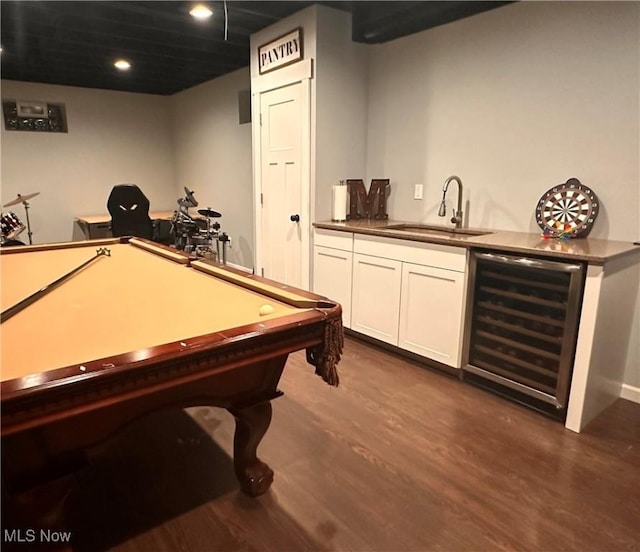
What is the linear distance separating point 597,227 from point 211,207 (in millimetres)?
4870

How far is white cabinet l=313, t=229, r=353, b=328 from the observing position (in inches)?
132

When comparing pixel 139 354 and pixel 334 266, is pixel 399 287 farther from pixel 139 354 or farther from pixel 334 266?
pixel 139 354

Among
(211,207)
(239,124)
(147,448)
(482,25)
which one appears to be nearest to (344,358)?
(147,448)

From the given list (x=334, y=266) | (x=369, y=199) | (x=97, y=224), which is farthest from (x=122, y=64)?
(x=334, y=266)

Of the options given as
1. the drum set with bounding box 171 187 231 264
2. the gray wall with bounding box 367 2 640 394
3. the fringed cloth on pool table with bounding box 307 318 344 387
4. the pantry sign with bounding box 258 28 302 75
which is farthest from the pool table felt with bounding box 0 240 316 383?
the drum set with bounding box 171 187 231 264

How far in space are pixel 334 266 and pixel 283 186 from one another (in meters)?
0.93

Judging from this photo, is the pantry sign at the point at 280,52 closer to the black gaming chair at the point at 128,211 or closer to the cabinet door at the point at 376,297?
the cabinet door at the point at 376,297

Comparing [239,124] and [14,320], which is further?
[239,124]

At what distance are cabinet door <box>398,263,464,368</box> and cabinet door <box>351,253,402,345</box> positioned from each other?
0.24 feet

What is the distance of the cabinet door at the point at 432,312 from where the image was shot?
2676 mm

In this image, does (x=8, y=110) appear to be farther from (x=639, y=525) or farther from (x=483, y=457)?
(x=639, y=525)

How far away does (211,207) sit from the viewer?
6188 mm

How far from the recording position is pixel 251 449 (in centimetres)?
173

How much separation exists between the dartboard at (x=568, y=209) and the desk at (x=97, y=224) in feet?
15.1
